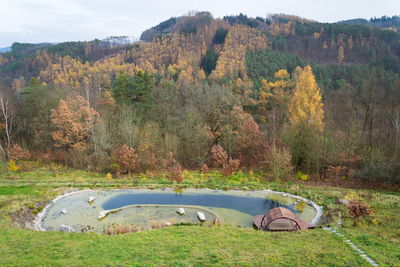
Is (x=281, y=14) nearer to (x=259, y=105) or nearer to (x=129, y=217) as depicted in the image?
(x=259, y=105)

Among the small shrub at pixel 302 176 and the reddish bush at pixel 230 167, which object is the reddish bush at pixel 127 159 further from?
the small shrub at pixel 302 176

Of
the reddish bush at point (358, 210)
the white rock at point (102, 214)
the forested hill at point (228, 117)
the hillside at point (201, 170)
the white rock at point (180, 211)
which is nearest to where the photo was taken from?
the hillside at point (201, 170)

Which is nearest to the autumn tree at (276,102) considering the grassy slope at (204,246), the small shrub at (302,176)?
the small shrub at (302,176)

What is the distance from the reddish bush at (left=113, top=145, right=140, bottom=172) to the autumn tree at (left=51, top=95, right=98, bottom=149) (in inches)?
188

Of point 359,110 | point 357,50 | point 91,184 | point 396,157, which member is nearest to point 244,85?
point 359,110

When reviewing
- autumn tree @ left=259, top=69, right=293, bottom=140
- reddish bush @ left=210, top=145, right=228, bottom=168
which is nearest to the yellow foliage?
autumn tree @ left=259, top=69, right=293, bottom=140

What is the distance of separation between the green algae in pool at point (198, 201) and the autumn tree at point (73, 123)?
12.0 meters

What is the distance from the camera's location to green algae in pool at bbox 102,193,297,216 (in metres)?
19.2

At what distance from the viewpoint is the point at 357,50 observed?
8944 centimetres

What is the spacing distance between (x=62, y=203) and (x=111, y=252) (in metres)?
11.1

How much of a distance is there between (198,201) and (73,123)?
17938 mm

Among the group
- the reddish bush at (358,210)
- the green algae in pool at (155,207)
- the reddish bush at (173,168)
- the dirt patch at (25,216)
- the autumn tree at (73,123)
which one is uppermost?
the autumn tree at (73,123)

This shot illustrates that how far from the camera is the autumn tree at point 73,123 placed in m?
30.5

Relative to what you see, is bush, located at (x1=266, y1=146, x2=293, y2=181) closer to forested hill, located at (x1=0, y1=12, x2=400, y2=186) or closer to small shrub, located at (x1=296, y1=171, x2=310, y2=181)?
forested hill, located at (x1=0, y1=12, x2=400, y2=186)
